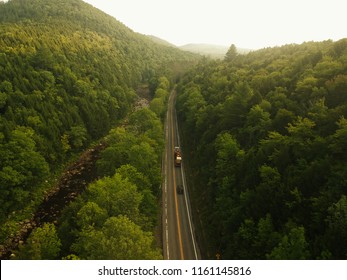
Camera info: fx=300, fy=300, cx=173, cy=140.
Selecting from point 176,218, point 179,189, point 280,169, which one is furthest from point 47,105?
point 280,169

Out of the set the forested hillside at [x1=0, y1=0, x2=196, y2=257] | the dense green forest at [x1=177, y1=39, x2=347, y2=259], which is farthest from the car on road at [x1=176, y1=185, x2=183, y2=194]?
the forested hillside at [x1=0, y1=0, x2=196, y2=257]

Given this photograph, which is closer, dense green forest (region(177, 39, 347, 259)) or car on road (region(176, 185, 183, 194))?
dense green forest (region(177, 39, 347, 259))

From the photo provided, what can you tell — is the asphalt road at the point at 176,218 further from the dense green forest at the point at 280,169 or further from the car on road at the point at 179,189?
the dense green forest at the point at 280,169

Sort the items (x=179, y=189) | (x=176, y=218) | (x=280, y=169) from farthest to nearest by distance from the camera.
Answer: (x=179, y=189) → (x=176, y=218) → (x=280, y=169)

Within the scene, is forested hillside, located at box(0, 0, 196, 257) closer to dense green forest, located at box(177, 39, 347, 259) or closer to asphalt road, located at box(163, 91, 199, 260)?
asphalt road, located at box(163, 91, 199, 260)

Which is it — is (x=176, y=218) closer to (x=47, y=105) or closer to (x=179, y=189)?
(x=179, y=189)
